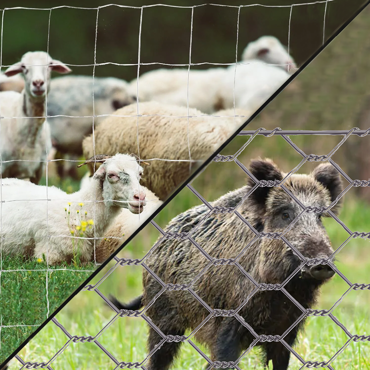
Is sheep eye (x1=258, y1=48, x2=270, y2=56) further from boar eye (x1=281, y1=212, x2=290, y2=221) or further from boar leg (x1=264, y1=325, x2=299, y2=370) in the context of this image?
boar leg (x1=264, y1=325, x2=299, y2=370)

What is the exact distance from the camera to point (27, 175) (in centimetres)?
165

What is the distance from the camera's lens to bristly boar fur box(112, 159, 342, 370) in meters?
2.21

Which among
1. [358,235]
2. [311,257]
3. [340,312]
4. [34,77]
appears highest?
[34,77]

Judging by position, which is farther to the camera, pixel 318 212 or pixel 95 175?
pixel 318 212

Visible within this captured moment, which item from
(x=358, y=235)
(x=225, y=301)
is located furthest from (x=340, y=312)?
(x=358, y=235)

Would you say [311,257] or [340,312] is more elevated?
[311,257]

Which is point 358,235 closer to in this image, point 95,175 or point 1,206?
point 95,175

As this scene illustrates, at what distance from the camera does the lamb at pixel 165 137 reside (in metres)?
1.55

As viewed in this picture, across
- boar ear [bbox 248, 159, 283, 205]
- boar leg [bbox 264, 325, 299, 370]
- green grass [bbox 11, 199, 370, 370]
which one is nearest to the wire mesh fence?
boar ear [bbox 248, 159, 283, 205]

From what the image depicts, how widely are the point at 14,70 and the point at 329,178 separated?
52.6 inches

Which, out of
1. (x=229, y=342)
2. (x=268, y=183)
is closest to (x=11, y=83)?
(x=268, y=183)

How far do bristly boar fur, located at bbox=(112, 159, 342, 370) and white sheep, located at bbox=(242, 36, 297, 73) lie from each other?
771 millimetres

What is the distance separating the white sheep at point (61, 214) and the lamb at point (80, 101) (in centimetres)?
11

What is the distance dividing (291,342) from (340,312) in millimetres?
1031
